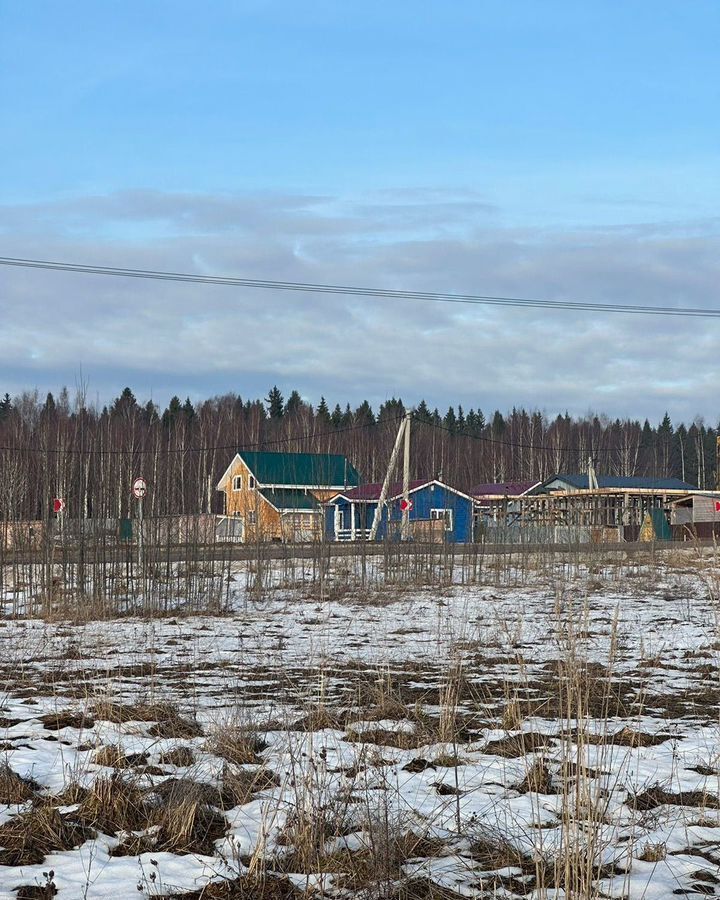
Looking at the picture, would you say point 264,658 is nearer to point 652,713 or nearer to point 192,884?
point 652,713

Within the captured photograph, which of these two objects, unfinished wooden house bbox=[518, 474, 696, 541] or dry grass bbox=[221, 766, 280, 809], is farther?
unfinished wooden house bbox=[518, 474, 696, 541]

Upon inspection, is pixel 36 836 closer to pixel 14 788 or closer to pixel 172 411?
pixel 14 788

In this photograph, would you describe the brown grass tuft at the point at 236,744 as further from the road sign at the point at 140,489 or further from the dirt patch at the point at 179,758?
the road sign at the point at 140,489

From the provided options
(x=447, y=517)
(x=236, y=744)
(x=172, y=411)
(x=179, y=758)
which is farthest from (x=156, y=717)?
(x=172, y=411)

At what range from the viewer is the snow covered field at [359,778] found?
141 inches

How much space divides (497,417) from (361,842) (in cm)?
9952

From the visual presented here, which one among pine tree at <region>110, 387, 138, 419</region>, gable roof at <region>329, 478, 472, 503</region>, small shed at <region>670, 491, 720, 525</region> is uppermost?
pine tree at <region>110, 387, 138, 419</region>

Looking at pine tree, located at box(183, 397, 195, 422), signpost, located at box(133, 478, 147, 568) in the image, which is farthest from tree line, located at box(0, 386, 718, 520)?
signpost, located at box(133, 478, 147, 568)

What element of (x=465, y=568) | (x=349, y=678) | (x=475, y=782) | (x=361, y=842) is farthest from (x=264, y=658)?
(x=465, y=568)

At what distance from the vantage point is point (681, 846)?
3904 millimetres

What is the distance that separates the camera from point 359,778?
467 centimetres

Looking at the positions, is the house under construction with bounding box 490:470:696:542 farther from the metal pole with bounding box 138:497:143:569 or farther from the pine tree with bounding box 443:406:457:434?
the pine tree with bounding box 443:406:457:434

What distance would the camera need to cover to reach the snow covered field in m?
3.58

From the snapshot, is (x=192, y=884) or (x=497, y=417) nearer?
(x=192, y=884)
